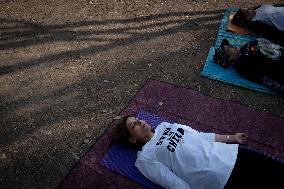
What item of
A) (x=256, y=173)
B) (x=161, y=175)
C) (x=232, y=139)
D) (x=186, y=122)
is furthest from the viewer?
(x=186, y=122)

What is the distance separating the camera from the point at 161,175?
10.7 ft

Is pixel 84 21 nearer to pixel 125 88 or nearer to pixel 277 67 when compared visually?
pixel 125 88

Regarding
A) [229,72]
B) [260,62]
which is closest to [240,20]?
[229,72]

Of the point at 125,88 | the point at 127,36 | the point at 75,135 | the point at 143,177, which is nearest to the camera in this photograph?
the point at 143,177

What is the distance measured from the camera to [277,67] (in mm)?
4719

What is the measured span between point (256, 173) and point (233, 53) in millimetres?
2557

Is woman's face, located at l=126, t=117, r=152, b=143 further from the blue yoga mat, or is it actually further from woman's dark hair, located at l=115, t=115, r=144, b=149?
the blue yoga mat

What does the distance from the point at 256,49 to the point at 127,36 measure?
2645mm

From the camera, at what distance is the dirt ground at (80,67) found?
4.30 meters

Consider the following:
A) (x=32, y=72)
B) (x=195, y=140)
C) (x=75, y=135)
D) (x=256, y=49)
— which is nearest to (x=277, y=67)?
(x=256, y=49)

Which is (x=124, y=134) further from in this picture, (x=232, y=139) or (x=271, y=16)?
(x=271, y=16)

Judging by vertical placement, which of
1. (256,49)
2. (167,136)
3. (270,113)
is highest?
(256,49)

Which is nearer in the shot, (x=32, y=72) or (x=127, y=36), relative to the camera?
(x=32, y=72)

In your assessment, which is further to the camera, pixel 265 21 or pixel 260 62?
pixel 265 21
